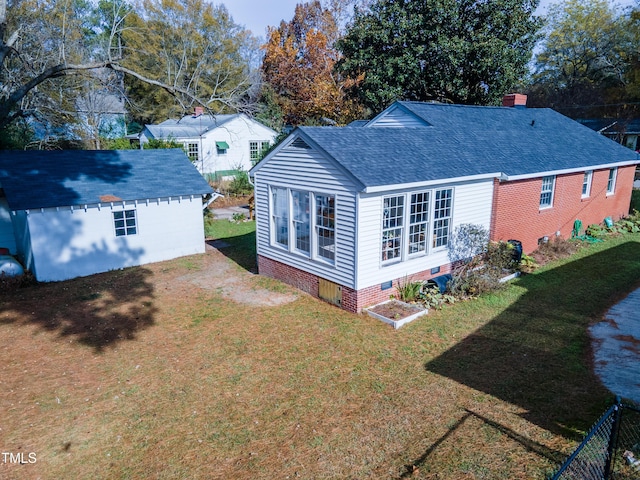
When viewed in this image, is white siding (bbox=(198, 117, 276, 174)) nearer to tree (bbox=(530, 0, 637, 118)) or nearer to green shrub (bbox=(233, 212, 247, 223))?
green shrub (bbox=(233, 212, 247, 223))

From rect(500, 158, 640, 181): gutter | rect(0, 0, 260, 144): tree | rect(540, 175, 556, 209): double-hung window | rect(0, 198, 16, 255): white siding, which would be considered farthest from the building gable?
rect(0, 198, 16, 255): white siding

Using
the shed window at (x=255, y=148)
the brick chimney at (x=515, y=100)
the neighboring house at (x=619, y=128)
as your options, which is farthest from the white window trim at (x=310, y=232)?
the neighboring house at (x=619, y=128)

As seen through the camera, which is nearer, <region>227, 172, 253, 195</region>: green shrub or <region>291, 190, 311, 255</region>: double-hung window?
<region>291, 190, 311, 255</region>: double-hung window

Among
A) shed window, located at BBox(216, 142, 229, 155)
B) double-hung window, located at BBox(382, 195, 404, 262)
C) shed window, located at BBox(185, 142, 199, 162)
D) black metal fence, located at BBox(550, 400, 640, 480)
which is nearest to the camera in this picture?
black metal fence, located at BBox(550, 400, 640, 480)

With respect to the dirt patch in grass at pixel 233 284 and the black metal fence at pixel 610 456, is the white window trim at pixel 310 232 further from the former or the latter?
the black metal fence at pixel 610 456

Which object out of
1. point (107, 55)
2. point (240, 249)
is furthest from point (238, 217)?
point (107, 55)

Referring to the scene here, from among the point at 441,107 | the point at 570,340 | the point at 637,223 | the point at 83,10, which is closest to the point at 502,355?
the point at 570,340

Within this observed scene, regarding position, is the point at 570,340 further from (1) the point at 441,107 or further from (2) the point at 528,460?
(1) the point at 441,107
